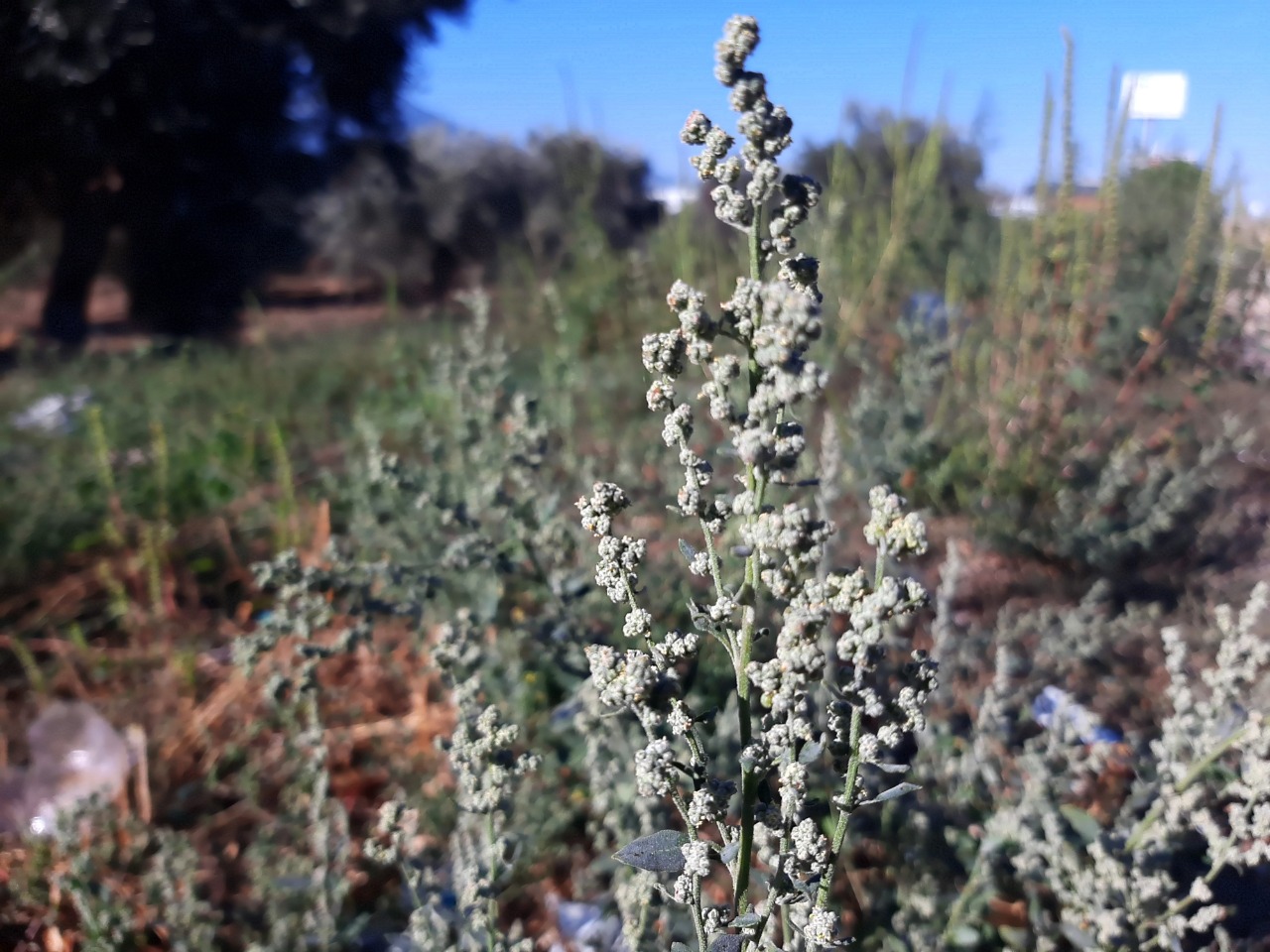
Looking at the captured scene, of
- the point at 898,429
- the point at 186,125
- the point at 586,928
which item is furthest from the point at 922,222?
the point at 186,125

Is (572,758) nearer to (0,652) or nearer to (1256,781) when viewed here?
(1256,781)

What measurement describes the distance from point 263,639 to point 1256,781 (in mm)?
1472

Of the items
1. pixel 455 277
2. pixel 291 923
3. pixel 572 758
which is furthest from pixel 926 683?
pixel 455 277

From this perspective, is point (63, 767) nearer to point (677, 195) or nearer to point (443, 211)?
point (677, 195)

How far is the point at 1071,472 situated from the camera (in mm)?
2785

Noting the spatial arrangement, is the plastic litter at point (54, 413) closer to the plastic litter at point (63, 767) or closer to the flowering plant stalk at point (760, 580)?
the plastic litter at point (63, 767)

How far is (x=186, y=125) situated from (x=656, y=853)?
8.62m

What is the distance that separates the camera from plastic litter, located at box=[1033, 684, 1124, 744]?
1435 mm

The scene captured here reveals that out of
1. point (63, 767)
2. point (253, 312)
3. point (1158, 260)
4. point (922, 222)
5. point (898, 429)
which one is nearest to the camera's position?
point (63, 767)

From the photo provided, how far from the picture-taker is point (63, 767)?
1.87 m

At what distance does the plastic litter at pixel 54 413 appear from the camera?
14.2 ft

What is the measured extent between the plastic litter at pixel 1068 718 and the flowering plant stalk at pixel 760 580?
0.83m

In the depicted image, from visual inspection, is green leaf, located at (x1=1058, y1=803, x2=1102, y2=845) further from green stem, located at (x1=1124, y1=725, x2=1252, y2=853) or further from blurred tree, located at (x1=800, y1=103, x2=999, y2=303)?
blurred tree, located at (x1=800, y1=103, x2=999, y2=303)

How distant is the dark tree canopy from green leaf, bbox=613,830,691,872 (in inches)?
303
